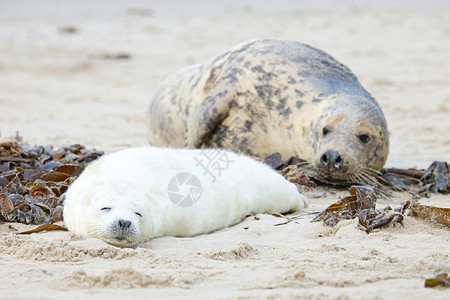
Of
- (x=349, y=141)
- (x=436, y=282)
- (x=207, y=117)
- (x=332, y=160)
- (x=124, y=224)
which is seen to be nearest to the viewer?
(x=436, y=282)

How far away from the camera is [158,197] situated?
143 inches

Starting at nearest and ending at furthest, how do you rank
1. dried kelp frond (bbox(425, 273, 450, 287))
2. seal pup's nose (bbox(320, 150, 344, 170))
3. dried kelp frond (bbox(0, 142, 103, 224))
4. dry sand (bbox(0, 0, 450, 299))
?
dried kelp frond (bbox(425, 273, 450, 287))
dry sand (bbox(0, 0, 450, 299))
dried kelp frond (bbox(0, 142, 103, 224))
seal pup's nose (bbox(320, 150, 344, 170))

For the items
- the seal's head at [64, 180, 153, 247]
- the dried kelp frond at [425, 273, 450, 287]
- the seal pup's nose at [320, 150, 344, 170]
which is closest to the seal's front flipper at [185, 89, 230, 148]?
the seal pup's nose at [320, 150, 344, 170]

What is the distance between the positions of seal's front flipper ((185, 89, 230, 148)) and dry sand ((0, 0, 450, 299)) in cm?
83

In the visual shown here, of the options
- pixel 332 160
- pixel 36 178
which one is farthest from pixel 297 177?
pixel 36 178

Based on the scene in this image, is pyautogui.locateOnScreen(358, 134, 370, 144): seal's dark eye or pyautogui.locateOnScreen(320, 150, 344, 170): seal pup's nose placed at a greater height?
pyautogui.locateOnScreen(358, 134, 370, 144): seal's dark eye

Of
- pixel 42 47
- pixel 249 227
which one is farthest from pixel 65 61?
pixel 249 227

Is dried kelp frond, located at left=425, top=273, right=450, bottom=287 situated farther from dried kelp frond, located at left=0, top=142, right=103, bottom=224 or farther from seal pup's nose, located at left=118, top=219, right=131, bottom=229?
dried kelp frond, located at left=0, top=142, right=103, bottom=224

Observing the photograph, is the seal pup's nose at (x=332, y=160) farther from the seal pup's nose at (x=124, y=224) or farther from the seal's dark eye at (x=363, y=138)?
the seal pup's nose at (x=124, y=224)

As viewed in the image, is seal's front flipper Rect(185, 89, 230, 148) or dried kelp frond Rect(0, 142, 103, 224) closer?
dried kelp frond Rect(0, 142, 103, 224)

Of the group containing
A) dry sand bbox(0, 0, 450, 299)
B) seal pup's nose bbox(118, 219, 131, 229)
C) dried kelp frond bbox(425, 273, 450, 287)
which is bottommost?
dry sand bbox(0, 0, 450, 299)

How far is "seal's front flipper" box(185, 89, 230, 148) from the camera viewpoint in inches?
225

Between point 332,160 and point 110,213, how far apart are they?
75.3 inches

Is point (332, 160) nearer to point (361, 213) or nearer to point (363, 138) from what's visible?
point (363, 138)
